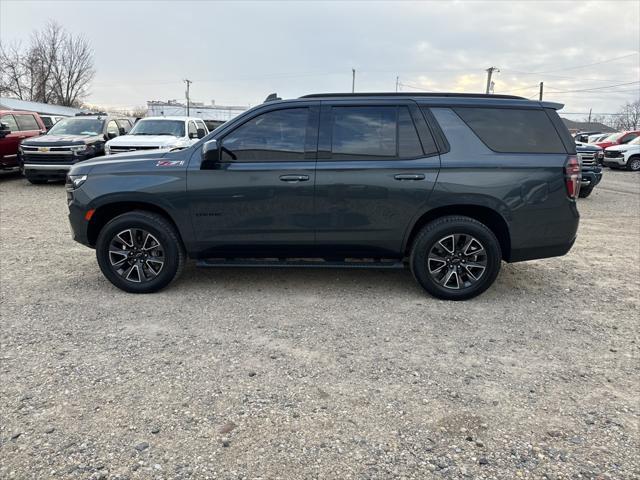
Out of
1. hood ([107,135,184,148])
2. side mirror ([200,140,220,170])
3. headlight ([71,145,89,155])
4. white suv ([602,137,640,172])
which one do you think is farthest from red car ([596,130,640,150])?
side mirror ([200,140,220,170])

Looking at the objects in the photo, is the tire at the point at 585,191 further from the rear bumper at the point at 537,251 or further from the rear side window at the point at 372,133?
the rear side window at the point at 372,133

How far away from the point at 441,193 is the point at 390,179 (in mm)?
510

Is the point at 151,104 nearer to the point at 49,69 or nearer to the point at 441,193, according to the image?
the point at 49,69

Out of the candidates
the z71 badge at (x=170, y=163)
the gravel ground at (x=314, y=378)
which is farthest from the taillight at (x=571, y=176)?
the z71 badge at (x=170, y=163)

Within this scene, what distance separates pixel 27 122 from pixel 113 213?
11.8 metres

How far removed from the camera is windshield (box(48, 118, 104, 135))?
42.6 ft

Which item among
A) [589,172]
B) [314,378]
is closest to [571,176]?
[314,378]

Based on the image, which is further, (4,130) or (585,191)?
(4,130)

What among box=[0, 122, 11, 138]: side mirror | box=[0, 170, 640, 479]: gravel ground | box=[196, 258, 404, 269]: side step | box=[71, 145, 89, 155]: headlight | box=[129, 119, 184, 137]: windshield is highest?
box=[129, 119, 184, 137]: windshield

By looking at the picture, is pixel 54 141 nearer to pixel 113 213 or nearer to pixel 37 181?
pixel 37 181

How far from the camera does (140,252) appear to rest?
4.64 metres

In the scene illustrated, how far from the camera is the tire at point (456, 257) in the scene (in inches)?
175

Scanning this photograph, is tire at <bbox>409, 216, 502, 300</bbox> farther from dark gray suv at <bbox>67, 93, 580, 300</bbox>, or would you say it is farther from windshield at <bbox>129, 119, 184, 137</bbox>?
windshield at <bbox>129, 119, 184, 137</bbox>

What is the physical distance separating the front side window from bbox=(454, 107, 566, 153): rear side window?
13.7 m
